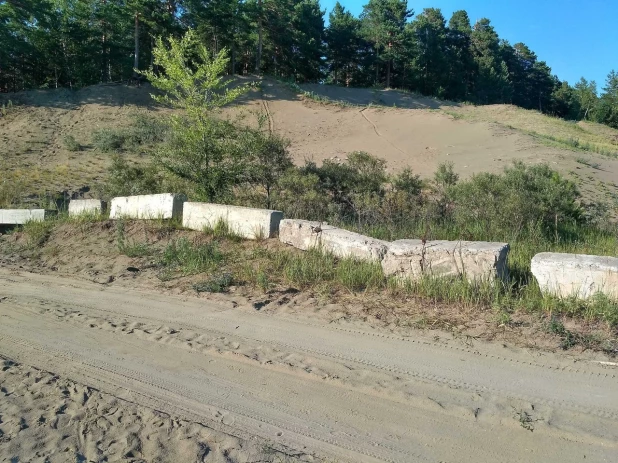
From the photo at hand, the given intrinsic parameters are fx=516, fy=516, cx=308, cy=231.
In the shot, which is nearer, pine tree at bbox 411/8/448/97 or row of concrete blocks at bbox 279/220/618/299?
row of concrete blocks at bbox 279/220/618/299

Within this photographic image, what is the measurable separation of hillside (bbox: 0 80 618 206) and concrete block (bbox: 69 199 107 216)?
702 cm

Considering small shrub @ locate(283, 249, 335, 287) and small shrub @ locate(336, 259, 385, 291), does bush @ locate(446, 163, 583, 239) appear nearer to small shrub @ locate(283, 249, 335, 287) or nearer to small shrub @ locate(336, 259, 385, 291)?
small shrub @ locate(336, 259, 385, 291)

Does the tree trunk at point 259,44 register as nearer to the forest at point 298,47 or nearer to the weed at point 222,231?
the forest at point 298,47

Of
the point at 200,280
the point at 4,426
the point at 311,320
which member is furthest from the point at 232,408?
the point at 200,280

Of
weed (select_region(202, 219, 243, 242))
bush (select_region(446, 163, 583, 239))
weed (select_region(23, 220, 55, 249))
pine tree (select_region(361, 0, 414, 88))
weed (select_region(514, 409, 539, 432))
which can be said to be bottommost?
weed (select_region(23, 220, 55, 249))

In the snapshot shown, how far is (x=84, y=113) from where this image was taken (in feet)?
128

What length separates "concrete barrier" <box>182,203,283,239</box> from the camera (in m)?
8.77

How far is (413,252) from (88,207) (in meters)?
8.69

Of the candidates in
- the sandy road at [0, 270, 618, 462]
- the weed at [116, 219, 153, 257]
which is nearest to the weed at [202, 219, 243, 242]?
the weed at [116, 219, 153, 257]

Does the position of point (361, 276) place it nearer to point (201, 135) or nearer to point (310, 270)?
point (310, 270)

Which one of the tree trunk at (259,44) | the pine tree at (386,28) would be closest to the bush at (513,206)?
the tree trunk at (259,44)

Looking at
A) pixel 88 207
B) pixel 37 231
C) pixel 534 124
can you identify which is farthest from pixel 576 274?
pixel 534 124

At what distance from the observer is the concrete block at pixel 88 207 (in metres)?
12.0

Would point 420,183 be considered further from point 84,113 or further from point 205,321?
point 84,113
